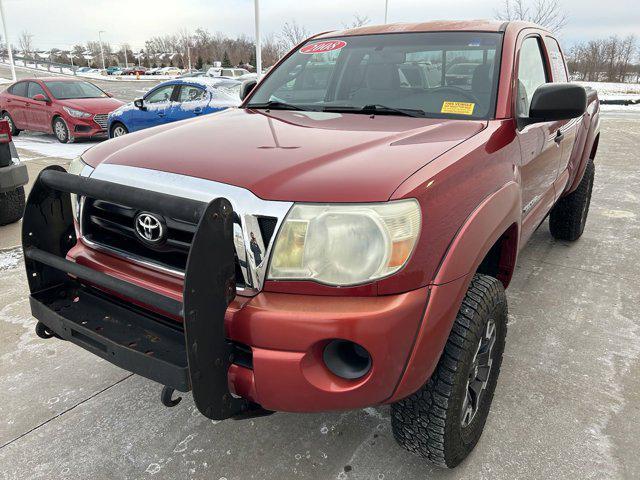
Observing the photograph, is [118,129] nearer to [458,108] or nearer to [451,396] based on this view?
[458,108]

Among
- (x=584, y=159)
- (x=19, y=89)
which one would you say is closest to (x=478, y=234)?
(x=584, y=159)

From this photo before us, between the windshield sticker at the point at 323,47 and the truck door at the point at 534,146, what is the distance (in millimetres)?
1075

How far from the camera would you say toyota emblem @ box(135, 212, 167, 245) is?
1765 mm

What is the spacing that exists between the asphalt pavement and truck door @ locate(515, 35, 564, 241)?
76cm

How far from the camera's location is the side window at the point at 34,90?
445 inches

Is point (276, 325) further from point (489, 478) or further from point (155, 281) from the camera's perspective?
point (489, 478)

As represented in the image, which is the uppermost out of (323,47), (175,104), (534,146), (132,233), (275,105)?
(323,47)

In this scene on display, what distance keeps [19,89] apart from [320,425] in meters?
12.6

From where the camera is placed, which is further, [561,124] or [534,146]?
[561,124]

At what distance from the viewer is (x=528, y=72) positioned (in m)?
2.89

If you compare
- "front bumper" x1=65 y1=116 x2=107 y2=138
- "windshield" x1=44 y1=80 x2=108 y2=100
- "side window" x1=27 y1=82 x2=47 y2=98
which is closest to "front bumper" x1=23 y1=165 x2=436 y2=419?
"front bumper" x1=65 y1=116 x2=107 y2=138

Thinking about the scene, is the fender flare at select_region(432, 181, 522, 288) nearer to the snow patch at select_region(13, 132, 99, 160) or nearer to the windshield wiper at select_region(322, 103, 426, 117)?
the windshield wiper at select_region(322, 103, 426, 117)

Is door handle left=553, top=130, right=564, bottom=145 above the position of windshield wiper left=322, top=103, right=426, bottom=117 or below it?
below

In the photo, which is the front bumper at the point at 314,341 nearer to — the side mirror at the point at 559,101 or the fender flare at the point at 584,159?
the side mirror at the point at 559,101
